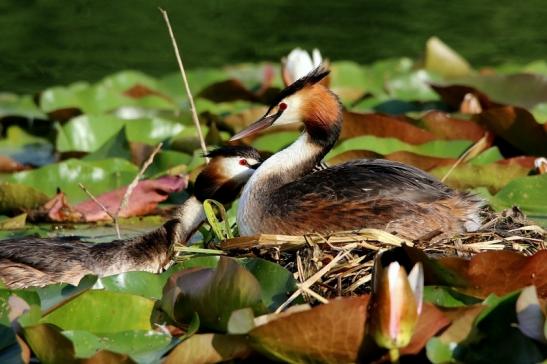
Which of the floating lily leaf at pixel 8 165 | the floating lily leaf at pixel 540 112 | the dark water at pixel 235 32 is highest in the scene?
the floating lily leaf at pixel 8 165

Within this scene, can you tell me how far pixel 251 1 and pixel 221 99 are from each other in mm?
4746

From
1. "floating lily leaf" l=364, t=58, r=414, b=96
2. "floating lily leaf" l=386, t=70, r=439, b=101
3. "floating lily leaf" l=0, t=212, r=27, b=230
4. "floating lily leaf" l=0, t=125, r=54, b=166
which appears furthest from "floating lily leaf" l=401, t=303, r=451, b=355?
"floating lily leaf" l=364, t=58, r=414, b=96

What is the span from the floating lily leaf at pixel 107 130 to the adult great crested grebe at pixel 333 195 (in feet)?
7.95

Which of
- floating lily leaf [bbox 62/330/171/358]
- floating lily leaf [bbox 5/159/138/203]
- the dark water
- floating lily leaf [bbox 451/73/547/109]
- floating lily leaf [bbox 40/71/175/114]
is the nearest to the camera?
floating lily leaf [bbox 62/330/171/358]

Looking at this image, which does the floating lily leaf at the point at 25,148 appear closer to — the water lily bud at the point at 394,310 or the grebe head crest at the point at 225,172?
the grebe head crest at the point at 225,172

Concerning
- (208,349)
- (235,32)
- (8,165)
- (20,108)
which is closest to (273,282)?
(208,349)

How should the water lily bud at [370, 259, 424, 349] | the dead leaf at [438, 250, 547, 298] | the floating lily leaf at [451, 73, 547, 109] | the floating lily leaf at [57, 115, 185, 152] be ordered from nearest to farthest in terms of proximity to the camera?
the water lily bud at [370, 259, 424, 349] < the dead leaf at [438, 250, 547, 298] < the floating lily leaf at [57, 115, 185, 152] < the floating lily leaf at [451, 73, 547, 109]

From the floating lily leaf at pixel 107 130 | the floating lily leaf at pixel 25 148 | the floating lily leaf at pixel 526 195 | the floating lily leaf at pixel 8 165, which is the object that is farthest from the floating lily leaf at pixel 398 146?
the floating lily leaf at pixel 25 148

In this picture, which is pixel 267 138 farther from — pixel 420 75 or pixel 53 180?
pixel 420 75

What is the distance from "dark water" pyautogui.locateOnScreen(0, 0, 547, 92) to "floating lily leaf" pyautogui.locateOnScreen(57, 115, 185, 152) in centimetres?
271

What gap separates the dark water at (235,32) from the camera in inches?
476

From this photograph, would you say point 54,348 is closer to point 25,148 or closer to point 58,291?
point 58,291

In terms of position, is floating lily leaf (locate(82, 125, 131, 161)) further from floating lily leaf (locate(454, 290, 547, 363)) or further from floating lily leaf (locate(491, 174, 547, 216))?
floating lily leaf (locate(454, 290, 547, 363))

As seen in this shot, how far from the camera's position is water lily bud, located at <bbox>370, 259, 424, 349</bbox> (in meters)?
4.16
